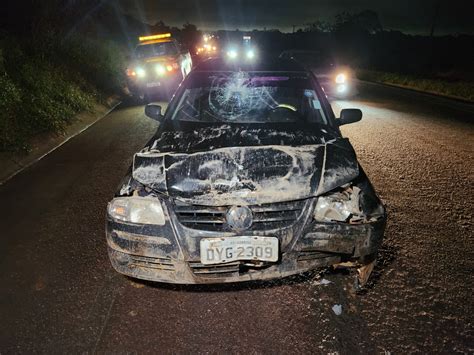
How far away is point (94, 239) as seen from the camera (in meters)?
3.60

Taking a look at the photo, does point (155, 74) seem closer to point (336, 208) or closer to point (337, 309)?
point (336, 208)

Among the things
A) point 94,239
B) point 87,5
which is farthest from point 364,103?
point 87,5

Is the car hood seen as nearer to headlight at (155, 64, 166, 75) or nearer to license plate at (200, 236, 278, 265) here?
license plate at (200, 236, 278, 265)

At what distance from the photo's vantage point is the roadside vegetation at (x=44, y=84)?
7.29m

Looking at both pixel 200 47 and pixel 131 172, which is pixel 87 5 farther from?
pixel 131 172

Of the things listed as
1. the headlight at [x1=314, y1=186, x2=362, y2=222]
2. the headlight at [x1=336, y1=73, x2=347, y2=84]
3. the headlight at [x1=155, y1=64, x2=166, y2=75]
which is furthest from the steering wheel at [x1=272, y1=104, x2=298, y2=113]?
the headlight at [x1=155, y1=64, x2=166, y2=75]

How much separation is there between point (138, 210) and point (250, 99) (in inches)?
71.5

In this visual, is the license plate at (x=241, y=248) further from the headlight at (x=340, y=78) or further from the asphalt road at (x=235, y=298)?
the headlight at (x=340, y=78)

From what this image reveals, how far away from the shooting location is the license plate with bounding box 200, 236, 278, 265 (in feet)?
7.11

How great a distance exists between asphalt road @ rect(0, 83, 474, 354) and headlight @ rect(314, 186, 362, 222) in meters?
0.73

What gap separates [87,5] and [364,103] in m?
16.8

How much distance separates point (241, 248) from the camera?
85.7 inches

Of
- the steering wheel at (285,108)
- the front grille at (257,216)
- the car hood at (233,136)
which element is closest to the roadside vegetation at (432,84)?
the steering wheel at (285,108)

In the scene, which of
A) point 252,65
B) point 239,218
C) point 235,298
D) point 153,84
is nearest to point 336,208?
point 239,218
